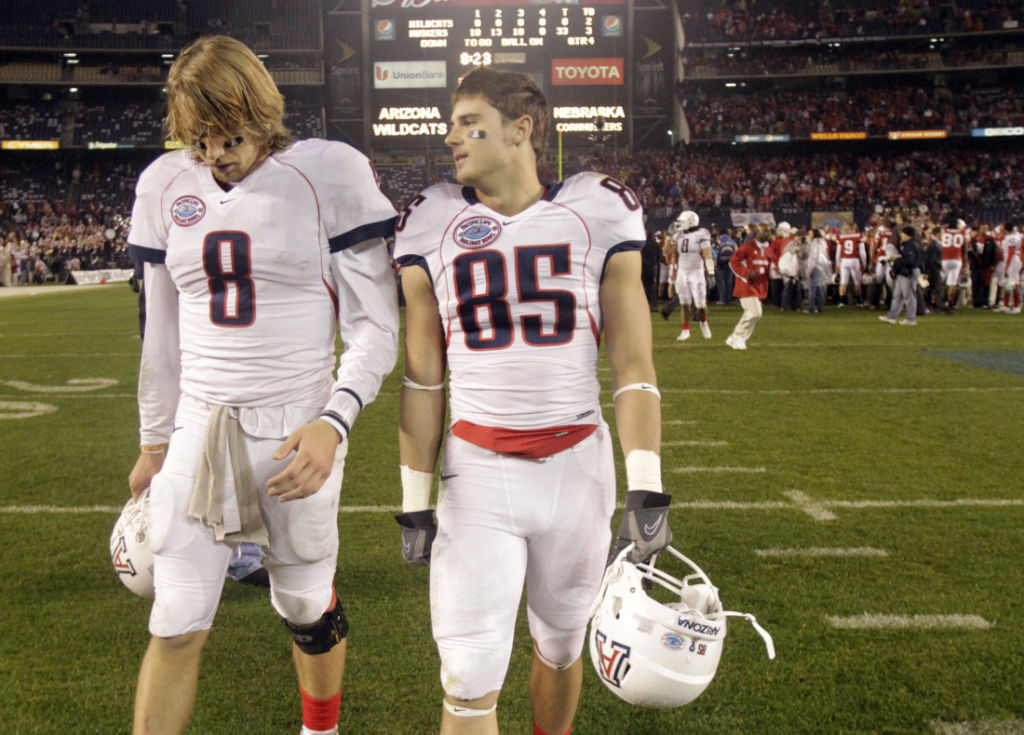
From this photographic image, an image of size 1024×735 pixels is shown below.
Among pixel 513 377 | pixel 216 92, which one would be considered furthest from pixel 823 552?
pixel 216 92

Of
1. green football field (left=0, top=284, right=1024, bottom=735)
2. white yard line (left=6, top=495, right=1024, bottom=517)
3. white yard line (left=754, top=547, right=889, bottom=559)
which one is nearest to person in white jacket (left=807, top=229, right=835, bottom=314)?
green football field (left=0, top=284, right=1024, bottom=735)

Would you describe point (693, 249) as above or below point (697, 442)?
above

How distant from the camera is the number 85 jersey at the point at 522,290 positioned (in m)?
2.31

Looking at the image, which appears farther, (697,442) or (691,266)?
(691,266)

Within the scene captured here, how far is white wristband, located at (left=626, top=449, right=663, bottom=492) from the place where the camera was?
219cm

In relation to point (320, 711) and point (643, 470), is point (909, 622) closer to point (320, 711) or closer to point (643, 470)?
point (643, 470)

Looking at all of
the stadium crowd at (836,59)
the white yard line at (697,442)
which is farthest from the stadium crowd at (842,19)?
the white yard line at (697,442)

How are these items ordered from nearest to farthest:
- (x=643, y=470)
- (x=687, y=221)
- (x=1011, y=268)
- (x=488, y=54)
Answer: (x=643, y=470) < (x=687, y=221) < (x=1011, y=268) < (x=488, y=54)

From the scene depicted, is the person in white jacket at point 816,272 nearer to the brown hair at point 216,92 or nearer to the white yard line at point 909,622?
the white yard line at point 909,622

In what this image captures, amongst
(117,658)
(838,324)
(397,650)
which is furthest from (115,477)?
(838,324)

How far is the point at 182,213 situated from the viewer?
240 centimetres

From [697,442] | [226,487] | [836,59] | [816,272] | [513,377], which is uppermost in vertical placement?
[836,59]

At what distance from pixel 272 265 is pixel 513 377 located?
629mm

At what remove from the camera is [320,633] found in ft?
8.65
